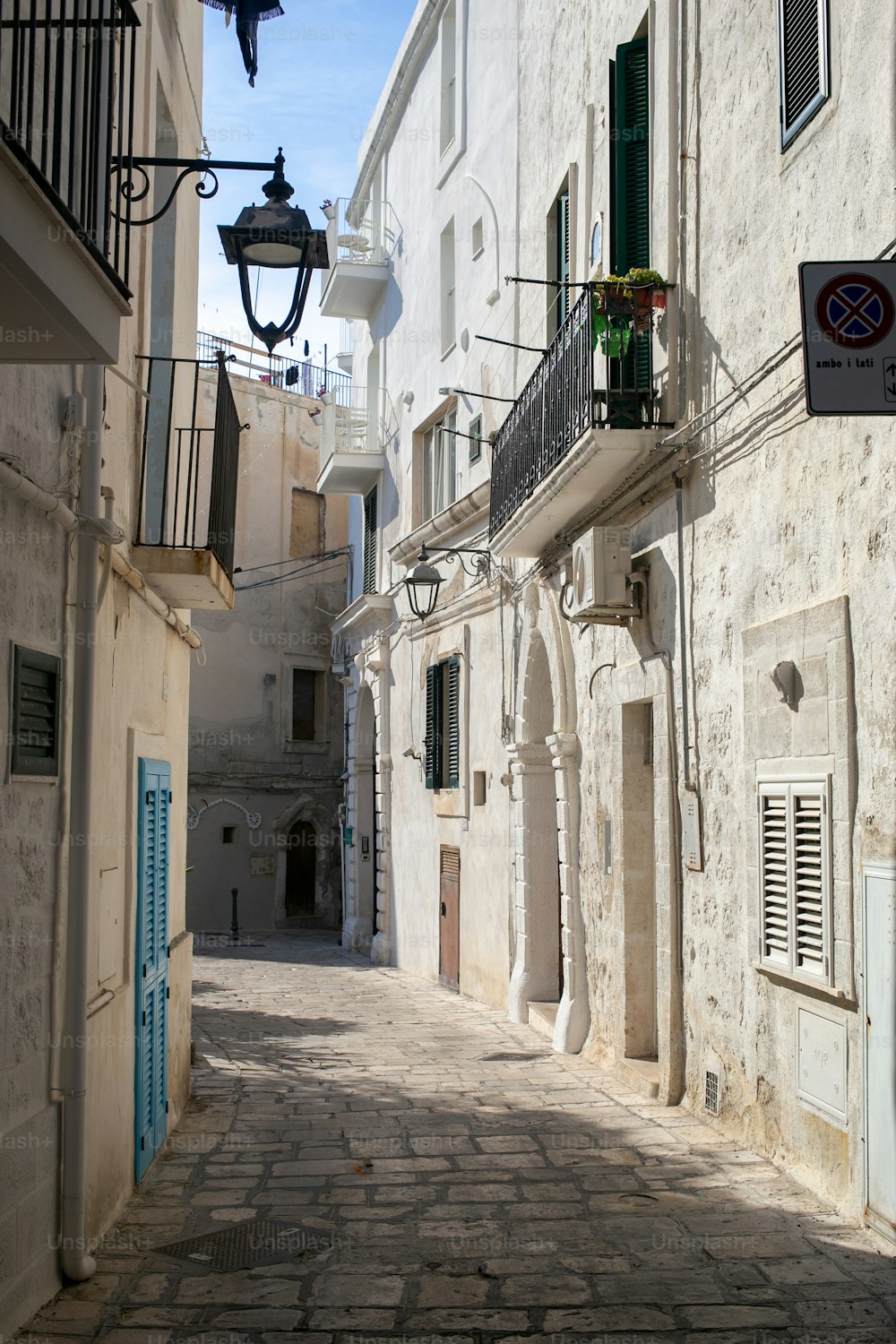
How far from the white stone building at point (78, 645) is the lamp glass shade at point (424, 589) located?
25.3 ft

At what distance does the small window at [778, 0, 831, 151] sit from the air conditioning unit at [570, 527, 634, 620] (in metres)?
3.31

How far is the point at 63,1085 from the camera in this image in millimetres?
5570

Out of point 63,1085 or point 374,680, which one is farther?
point 374,680

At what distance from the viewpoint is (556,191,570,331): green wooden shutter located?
12784mm

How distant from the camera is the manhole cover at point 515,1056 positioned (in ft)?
38.0

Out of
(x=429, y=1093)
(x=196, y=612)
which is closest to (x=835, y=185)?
(x=429, y=1093)

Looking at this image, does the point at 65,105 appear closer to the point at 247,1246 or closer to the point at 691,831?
the point at 247,1246

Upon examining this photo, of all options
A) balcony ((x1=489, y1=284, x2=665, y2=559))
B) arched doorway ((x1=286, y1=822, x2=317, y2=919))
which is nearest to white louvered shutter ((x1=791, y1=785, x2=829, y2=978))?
balcony ((x1=489, y1=284, x2=665, y2=559))

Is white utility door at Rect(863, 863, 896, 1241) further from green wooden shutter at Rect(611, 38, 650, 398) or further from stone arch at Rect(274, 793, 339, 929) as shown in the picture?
stone arch at Rect(274, 793, 339, 929)

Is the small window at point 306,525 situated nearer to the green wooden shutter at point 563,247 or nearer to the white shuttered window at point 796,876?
the green wooden shutter at point 563,247

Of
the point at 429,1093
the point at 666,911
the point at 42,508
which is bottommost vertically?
the point at 429,1093

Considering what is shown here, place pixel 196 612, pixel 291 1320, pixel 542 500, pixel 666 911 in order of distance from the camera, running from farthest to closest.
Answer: pixel 196 612
pixel 542 500
pixel 666 911
pixel 291 1320

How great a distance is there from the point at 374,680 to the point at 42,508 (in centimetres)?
1708

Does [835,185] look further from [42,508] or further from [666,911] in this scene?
[666,911]
